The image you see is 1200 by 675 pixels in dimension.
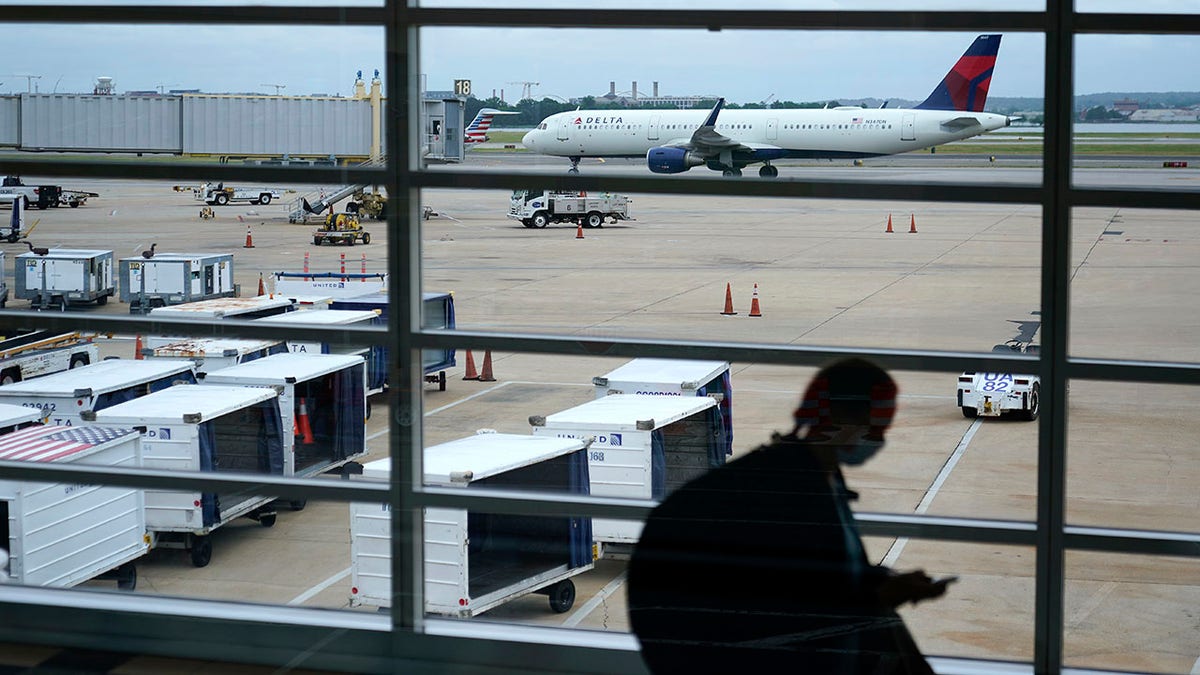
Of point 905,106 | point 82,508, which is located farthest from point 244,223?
point 905,106

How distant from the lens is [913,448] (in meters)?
4.23

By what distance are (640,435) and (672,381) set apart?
217 mm

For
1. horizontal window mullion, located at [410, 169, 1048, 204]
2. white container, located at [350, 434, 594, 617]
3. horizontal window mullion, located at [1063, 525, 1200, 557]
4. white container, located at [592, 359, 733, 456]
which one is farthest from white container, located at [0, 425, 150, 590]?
horizontal window mullion, located at [1063, 525, 1200, 557]

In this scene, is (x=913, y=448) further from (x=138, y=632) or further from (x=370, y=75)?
(x=138, y=632)

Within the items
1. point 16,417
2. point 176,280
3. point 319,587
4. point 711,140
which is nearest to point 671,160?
point 711,140

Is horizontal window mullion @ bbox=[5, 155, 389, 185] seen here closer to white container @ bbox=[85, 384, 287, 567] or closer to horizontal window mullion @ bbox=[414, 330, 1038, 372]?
horizontal window mullion @ bbox=[414, 330, 1038, 372]

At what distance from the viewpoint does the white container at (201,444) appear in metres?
3.92

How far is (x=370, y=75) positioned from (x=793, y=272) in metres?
1.52

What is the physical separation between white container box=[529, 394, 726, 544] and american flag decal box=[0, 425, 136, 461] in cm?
149

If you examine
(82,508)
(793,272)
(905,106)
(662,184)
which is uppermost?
(905,106)

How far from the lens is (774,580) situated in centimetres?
330

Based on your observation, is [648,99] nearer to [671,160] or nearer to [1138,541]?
[671,160]

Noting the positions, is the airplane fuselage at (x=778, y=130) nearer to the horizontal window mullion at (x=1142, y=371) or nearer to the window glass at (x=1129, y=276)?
the window glass at (x=1129, y=276)

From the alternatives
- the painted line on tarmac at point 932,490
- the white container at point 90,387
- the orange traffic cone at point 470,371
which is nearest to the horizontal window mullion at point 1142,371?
the painted line on tarmac at point 932,490
